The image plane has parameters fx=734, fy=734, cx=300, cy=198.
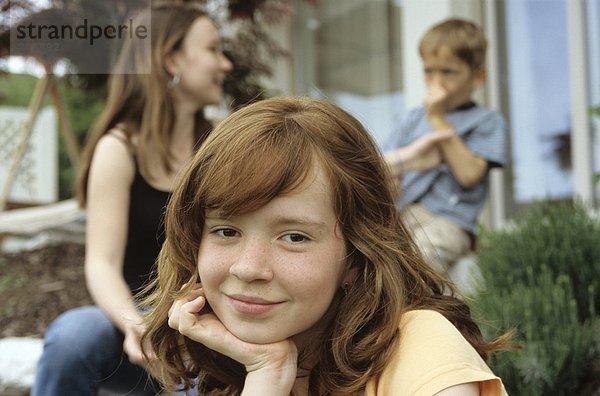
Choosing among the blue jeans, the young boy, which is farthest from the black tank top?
the young boy

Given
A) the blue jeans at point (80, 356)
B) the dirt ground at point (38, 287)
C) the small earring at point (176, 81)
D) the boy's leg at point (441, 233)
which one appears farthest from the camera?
the dirt ground at point (38, 287)

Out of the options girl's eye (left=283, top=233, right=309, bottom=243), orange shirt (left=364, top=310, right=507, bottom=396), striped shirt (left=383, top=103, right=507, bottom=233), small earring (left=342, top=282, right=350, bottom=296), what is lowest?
orange shirt (left=364, top=310, right=507, bottom=396)

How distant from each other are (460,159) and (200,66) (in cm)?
105

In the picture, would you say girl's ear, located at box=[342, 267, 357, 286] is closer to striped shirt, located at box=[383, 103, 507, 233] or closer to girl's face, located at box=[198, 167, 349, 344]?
girl's face, located at box=[198, 167, 349, 344]

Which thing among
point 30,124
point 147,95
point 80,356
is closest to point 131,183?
point 147,95

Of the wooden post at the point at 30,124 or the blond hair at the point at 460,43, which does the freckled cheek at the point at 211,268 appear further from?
the wooden post at the point at 30,124

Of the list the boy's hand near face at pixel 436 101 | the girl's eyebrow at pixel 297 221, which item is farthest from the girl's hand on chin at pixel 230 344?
the boy's hand near face at pixel 436 101

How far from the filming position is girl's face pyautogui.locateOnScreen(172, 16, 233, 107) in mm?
2729

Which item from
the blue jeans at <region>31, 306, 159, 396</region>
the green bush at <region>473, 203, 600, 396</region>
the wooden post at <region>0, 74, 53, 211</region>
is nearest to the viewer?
the blue jeans at <region>31, 306, 159, 396</region>

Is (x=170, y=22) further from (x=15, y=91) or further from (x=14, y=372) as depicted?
(x=15, y=91)

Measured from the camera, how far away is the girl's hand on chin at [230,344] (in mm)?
1331

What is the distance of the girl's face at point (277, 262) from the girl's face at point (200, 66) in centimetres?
148

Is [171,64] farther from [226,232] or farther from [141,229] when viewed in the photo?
[226,232]

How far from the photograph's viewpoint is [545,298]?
228 centimetres
